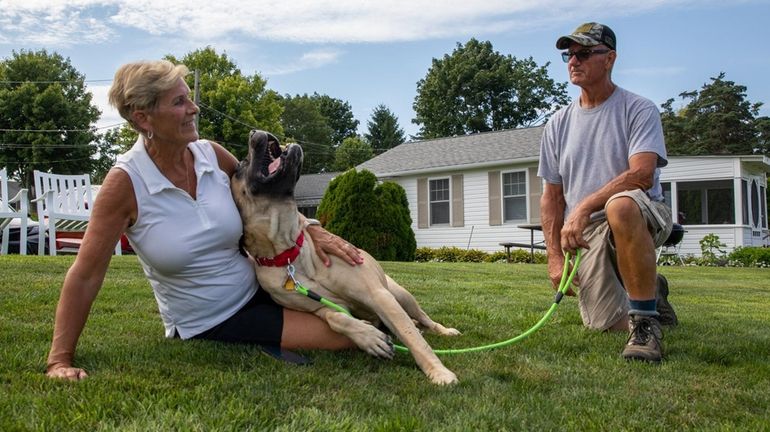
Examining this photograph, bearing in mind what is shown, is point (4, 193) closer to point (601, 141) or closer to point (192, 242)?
point (192, 242)

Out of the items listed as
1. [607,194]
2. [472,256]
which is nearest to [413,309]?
[607,194]

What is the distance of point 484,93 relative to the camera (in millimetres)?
41188

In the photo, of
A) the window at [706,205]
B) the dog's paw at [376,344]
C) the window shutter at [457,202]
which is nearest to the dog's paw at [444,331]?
the dog's paw at [376,344]

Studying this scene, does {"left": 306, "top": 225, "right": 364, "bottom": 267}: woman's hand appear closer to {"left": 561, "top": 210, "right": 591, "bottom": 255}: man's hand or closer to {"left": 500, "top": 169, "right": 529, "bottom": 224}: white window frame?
{"left": 561, "top": 210, "right": 591, "bottom": 255}: man's hand

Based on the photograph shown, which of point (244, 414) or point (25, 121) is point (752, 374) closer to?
point (244, 414)

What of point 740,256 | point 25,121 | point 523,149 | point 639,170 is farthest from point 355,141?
point 639,170

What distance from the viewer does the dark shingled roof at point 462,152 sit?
1845 centimetres

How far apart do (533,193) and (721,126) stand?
27022mm

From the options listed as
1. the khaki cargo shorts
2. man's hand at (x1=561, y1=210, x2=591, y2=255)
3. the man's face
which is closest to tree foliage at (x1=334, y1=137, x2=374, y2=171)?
the khaki cargo shorts

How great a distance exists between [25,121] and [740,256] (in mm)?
33319

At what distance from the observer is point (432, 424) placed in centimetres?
217

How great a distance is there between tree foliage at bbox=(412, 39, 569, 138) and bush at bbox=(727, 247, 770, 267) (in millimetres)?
26119

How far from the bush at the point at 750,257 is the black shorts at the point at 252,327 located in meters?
14.6

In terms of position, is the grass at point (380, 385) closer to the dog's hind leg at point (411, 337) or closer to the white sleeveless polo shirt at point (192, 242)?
the dog's hind leg at point (411, 337)
